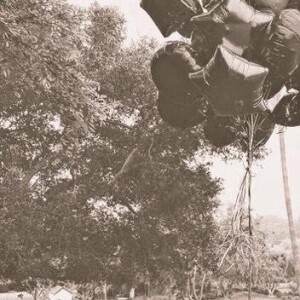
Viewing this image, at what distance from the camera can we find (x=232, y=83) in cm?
401

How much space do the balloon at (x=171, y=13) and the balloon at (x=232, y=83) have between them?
48 centimetres

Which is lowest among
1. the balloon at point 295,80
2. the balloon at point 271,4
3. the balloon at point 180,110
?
→ the balloon at point 180,110

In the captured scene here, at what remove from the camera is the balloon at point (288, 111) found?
4.94 m

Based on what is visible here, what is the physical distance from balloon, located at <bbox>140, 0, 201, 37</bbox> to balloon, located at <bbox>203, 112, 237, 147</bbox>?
91 centimetres

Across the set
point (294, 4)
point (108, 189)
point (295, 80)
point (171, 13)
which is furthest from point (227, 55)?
point (108, 189)

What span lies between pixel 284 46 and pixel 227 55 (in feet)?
1.75

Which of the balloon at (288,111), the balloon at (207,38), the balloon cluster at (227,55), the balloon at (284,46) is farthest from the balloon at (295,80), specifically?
the balloon at (207,38)

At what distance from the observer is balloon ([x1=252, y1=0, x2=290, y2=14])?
4.07 m

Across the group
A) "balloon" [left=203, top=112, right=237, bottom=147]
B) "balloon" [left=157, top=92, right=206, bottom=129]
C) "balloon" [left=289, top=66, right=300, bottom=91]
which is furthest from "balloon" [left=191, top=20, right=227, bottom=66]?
"balloon" [left=289, top=66, right=300, bottom=91]

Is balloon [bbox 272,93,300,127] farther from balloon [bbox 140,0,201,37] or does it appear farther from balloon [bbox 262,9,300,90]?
balloon [bbox 140,0,201,37]

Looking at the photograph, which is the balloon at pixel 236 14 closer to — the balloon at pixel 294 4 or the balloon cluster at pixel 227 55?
the balloon cluster at pixel 227 55

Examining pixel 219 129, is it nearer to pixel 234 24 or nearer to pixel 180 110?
pixel 180 110

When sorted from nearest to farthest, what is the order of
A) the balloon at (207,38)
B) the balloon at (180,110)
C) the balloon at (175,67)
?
the balloon at (207,38)
the balloon at (175,67)
the balloon at (180,110)

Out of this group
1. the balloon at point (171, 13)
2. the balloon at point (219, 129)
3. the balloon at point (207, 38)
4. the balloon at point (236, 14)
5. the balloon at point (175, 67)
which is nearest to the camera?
the balloon at point (236, 14)
